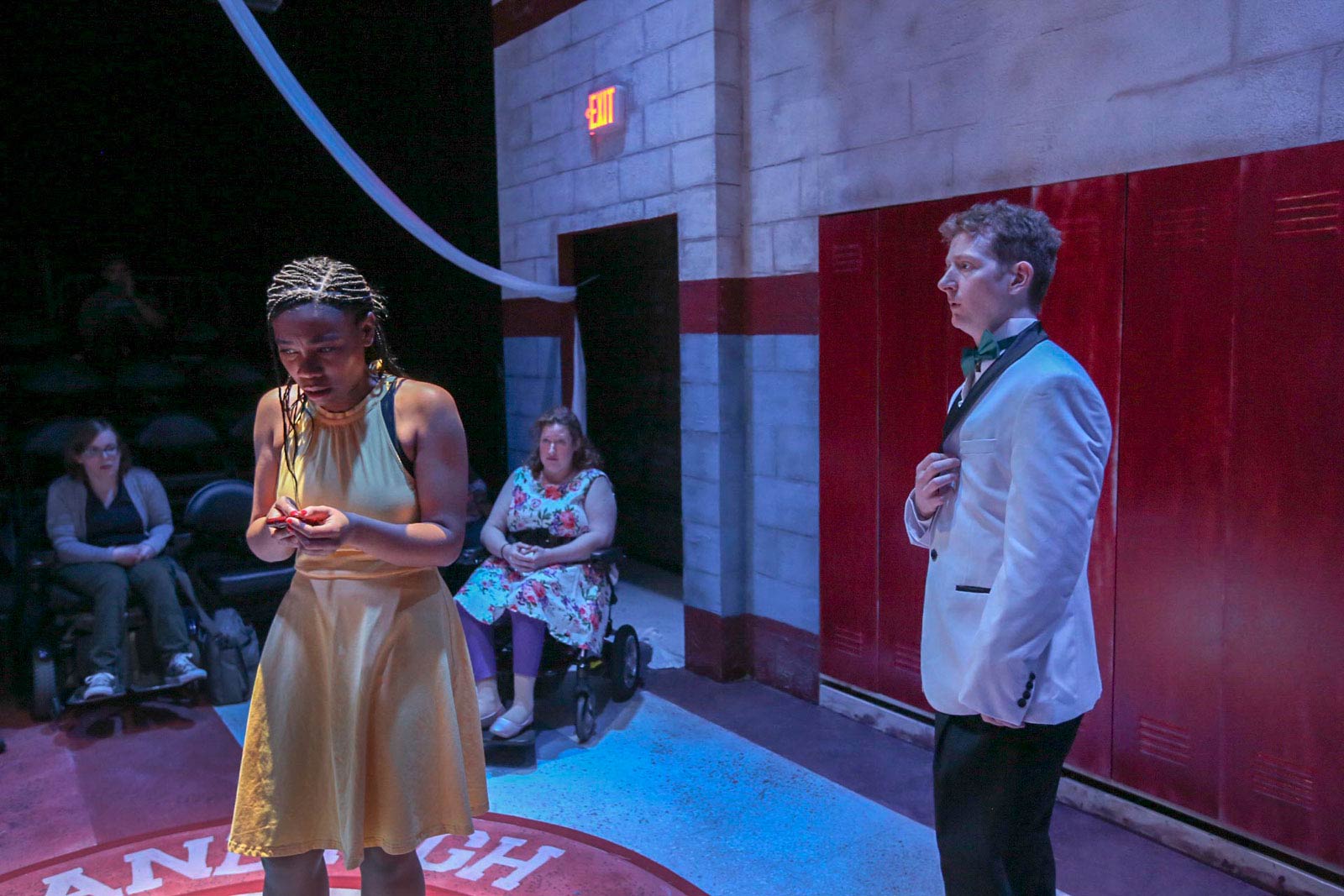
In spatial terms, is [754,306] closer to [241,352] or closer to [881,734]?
[881,734]

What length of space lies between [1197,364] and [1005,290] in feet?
3.91

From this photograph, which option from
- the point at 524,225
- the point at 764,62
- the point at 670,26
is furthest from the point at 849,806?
the point at 524,225

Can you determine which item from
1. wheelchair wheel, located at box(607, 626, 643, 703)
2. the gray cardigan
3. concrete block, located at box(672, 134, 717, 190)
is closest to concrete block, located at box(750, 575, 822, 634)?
wheelchair wheel, located at box(607, 626, 643, 703)

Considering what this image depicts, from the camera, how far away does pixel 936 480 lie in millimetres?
1756

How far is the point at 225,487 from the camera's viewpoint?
4.32 m

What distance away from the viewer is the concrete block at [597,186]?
4.67 metres

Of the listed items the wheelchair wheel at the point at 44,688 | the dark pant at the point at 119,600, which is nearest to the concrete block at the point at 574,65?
the dark pant at the point at 119,600

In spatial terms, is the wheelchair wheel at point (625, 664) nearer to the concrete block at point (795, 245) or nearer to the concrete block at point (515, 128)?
the concrete block at point (795, 245)

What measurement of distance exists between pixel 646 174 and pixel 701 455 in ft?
4.43

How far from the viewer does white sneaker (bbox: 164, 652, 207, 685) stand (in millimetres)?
3898

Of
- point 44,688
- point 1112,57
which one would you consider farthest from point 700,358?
point 44,688

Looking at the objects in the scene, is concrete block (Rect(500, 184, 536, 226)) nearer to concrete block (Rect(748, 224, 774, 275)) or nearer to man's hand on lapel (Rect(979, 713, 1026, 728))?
concrete block (Rect(748, 224, 774, 275))

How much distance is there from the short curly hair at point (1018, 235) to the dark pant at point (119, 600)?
363 cm

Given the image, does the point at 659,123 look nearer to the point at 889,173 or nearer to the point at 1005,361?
the point at 889,173
